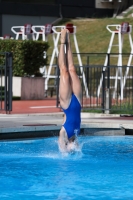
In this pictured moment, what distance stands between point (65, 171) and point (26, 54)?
15.3 m

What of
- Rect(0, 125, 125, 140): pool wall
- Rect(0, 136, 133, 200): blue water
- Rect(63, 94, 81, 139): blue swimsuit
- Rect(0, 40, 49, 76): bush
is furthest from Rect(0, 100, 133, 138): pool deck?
Rect(63, 94, 81, 139): blue swimsuit

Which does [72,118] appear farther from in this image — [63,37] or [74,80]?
[63,37]

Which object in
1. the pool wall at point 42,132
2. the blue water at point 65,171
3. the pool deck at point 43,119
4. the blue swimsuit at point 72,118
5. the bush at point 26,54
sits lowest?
the blue water at point 65,171

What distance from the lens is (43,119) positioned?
18594 mm

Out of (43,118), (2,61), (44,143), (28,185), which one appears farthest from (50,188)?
(2,61)

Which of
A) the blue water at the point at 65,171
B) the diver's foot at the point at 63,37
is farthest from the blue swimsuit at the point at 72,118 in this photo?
the diver's foot at the point at 63,37

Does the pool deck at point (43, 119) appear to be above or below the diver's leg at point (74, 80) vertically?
below

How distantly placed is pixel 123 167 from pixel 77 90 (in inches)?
63.0

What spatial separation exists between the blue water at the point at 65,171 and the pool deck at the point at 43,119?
577 mm

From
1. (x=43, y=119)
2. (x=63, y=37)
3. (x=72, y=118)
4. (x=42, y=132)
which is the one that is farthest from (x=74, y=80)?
(x=43, y=119)

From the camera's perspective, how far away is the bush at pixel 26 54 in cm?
2634

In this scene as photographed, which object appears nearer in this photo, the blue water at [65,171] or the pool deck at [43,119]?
the blue water at [65,171]

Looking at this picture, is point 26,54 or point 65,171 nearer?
point 65,171

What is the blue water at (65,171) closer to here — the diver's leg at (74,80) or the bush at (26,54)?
the diver's leg at (74,80)
